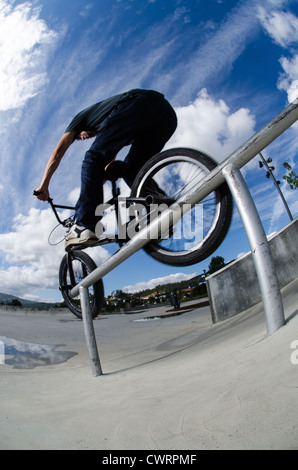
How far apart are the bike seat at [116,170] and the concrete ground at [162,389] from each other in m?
1.12

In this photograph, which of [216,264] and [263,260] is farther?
[216,264]

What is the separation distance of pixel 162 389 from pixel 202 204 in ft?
3.66

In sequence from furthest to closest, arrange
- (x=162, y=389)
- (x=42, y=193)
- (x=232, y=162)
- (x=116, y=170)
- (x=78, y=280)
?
(x=78, y=280), (x=42, y=193), (x=116, y=170), (x=232, y=162), (x=162, y=389)

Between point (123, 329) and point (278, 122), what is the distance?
6.34 feet

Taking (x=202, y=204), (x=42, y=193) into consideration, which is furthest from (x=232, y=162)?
(x=42, y=193)

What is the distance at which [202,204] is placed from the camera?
1.70m

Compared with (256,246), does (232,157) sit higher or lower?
higher

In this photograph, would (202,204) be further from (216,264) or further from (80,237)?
(80,237)

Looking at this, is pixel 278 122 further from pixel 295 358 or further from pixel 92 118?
pixel 92 118

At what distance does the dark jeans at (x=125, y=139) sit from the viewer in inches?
69.9

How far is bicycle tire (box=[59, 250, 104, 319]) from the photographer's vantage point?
2.45 meters

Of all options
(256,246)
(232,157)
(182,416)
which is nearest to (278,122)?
(232,157)

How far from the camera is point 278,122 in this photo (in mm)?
1177

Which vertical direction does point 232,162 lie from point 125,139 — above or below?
below
